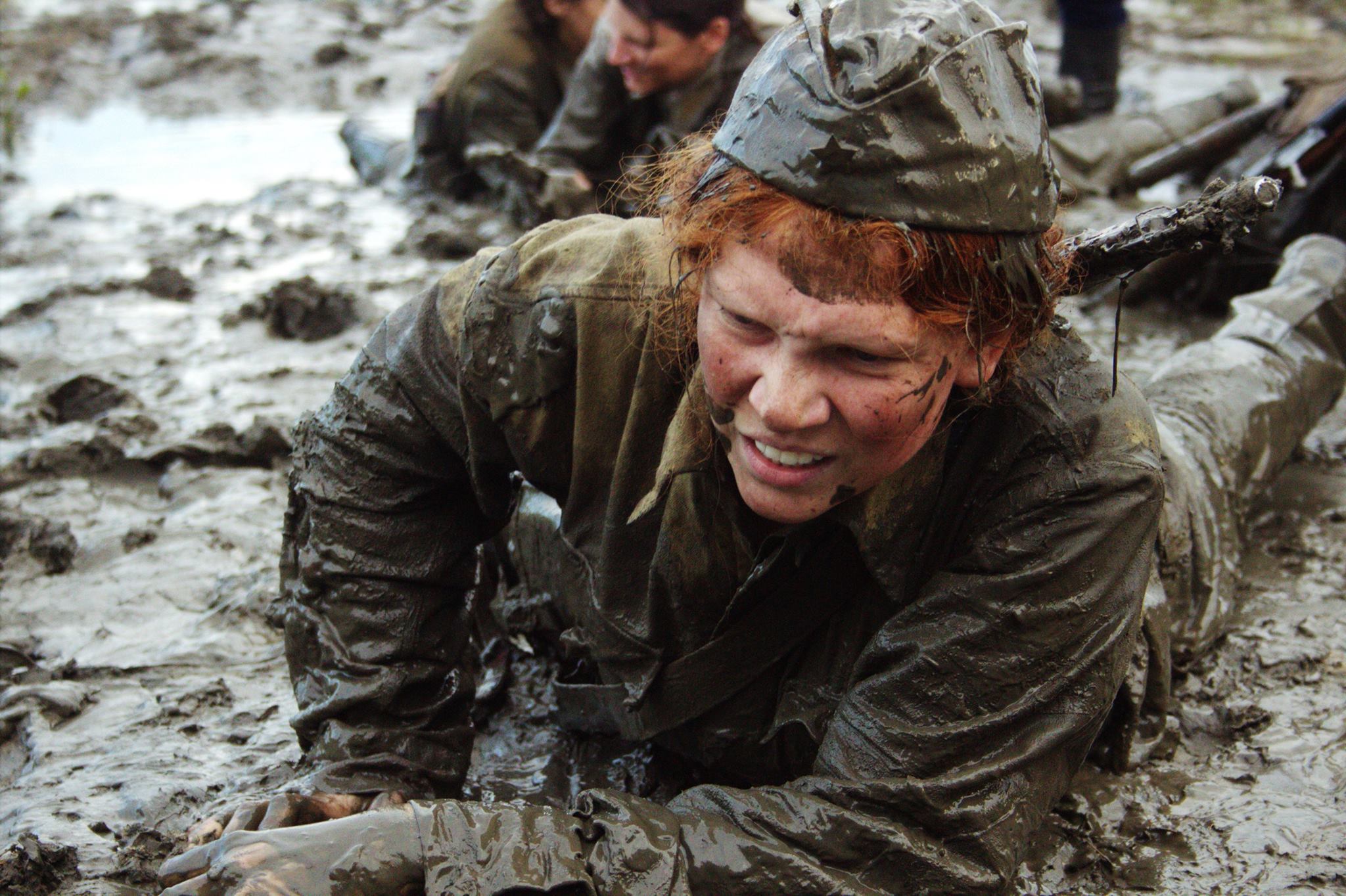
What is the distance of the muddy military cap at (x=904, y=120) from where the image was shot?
1.60m

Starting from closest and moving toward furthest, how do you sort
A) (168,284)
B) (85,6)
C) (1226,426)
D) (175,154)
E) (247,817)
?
(247,817) → (1226,426) → (168,284) → (175,154) → (85,6)

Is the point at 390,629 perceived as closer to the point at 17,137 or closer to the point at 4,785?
the point at 4,785

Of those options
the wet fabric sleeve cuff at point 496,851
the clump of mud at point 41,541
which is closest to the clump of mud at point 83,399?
the clump of mud at point 41,541

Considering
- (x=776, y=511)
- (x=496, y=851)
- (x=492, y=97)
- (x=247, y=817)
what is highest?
(x=776, y=511)

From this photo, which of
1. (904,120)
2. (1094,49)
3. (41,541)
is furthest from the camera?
(1094,49)

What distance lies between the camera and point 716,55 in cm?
508

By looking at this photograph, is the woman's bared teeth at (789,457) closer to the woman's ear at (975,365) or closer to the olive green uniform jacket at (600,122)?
the woman's ear at (975,365)

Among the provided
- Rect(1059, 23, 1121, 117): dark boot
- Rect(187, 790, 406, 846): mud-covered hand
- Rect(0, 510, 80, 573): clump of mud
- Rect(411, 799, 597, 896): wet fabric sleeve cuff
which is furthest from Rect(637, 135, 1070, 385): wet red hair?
Rect(1059, 23, 1121, 117): dark boot

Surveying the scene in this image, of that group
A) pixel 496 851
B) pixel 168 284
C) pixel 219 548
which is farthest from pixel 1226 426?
pixel 168 284

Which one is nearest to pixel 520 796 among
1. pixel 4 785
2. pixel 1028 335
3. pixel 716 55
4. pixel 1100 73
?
pixel 4 785

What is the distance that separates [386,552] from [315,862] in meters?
0.65

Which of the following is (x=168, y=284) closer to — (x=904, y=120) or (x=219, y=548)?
(x=219, y=548)

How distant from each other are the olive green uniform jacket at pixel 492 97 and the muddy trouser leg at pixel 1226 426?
11.2 feet

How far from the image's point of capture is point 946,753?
184 cm
